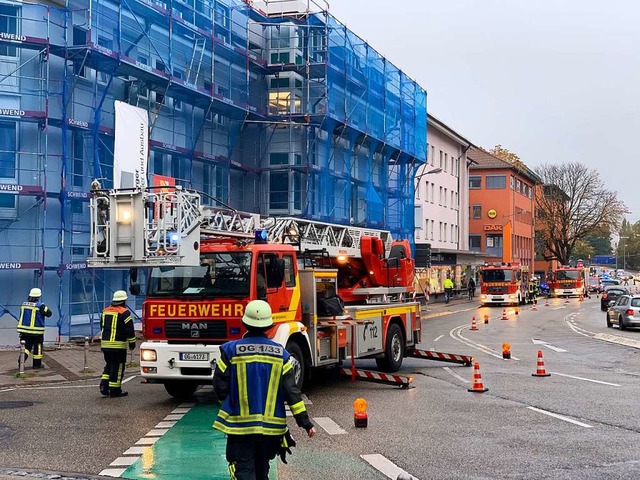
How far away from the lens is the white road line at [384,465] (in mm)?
8234

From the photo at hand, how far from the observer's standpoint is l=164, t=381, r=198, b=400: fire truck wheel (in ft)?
45.5

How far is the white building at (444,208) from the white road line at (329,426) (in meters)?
43.9

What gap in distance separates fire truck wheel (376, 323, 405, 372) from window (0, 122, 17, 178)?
12449 mm

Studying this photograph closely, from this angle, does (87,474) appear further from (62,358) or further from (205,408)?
(62,358)

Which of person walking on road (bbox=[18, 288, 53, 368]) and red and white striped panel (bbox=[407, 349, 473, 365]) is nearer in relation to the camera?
person walking on road (bbox=[18, 288, 53, 368])

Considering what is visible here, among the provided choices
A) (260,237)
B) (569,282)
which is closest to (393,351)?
(260,237)

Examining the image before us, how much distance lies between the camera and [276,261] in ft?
44.3

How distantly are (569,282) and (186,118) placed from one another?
4916 centimetres

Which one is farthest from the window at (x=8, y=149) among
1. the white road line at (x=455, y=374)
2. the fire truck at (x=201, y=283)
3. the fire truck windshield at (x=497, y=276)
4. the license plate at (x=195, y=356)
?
the fire truck windshield at (x=497, y=276)

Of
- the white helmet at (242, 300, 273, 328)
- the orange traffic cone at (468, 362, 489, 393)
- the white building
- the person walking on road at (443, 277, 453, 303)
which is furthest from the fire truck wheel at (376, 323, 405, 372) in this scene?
the person walking on road at (443, 277, 453, 303)

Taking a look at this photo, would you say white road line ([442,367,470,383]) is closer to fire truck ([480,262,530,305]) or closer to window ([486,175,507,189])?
fire truck ([480,262,530,305])

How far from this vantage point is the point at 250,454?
604cm

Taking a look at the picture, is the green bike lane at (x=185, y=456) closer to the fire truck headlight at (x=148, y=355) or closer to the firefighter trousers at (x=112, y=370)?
the fire truck headlight at (x=148, y=355)

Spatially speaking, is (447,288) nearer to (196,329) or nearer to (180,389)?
(180,389)
